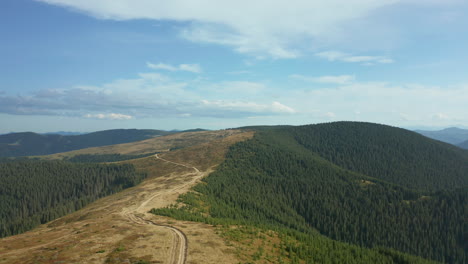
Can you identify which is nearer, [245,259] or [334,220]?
[245,259]

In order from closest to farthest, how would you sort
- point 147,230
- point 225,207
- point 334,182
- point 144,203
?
1. point 147,230
2. point 144,203
3. point 225,207
4. point 334,182

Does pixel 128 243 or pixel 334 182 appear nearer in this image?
pixel 128 243

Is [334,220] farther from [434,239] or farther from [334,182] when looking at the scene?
[434,239]

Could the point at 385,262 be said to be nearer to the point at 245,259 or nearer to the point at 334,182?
the point at 245,259

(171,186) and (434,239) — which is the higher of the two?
(171,186)

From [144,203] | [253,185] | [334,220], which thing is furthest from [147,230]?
[334,220]

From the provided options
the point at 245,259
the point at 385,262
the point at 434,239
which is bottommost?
the point at 434,239

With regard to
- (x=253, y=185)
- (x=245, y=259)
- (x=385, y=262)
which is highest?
(x=245, y=259)

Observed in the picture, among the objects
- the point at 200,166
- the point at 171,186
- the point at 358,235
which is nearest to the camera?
the point at 171,186

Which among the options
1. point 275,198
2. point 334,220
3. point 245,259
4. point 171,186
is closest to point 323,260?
point 245,259
